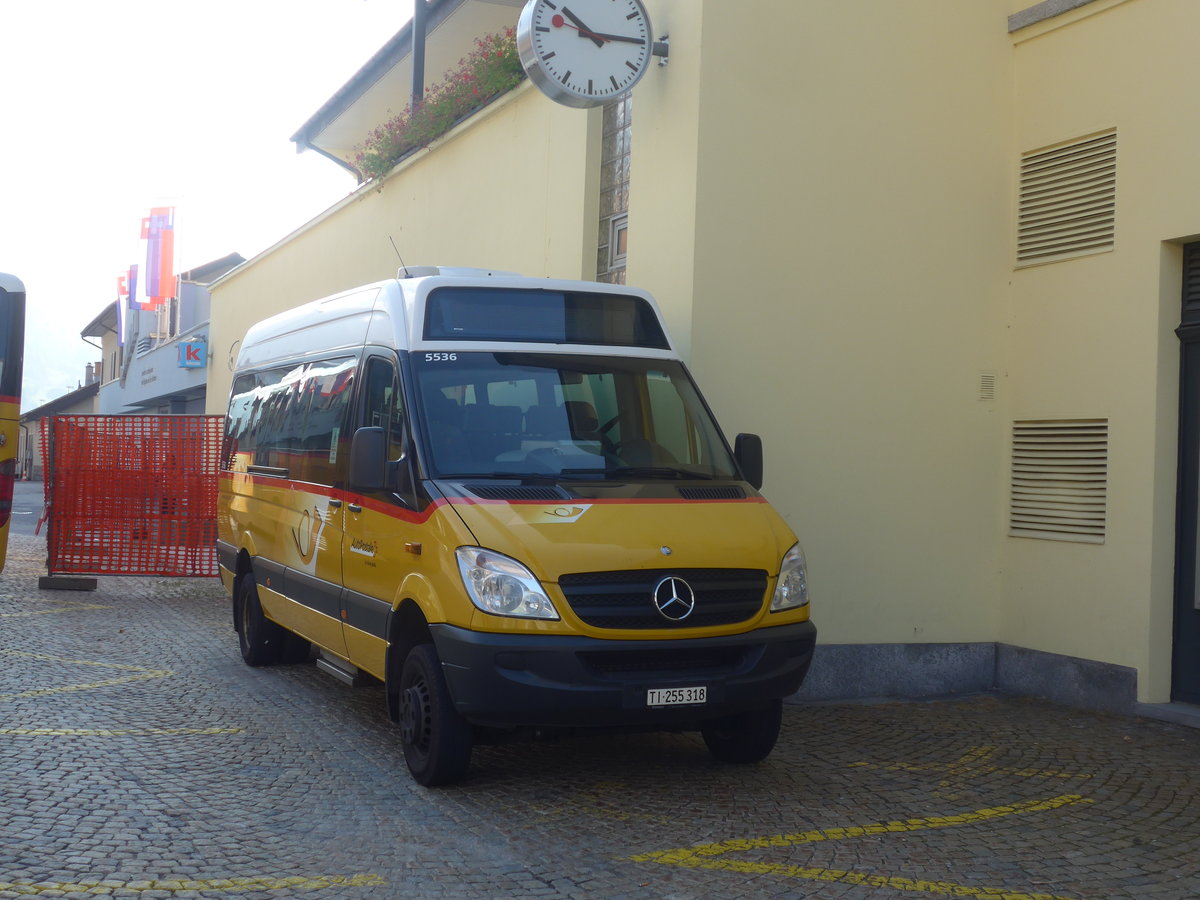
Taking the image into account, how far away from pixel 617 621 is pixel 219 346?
→ 2065 centimetres

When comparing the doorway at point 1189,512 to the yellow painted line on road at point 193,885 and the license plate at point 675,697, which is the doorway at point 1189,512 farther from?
the yellow painted line on road at point 193,885

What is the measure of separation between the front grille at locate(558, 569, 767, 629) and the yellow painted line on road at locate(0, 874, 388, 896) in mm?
1561

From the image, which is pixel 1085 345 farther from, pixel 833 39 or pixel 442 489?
pixel 442 489

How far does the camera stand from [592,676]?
5879 mm

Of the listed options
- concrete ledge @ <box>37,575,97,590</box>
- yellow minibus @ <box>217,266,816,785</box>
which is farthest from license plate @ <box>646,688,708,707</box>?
concrete ledge @ <box>37,575,97,590</box>

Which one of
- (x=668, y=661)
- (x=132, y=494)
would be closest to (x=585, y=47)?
(x=668, y=661)

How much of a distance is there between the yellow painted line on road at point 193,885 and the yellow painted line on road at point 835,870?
3.90 feet

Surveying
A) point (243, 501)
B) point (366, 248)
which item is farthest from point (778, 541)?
point (366, 248)

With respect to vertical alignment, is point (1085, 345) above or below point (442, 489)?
above

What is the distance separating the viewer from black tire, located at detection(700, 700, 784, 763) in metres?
6.79

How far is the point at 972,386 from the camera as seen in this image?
973cm

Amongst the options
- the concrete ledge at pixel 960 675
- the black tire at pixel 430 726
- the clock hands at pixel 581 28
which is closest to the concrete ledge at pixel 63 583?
the clock hands at pixel 581 28

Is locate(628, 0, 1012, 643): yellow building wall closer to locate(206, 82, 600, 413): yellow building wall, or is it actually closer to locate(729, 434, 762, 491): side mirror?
locate(206, 82, 600, 413): yellow building wall

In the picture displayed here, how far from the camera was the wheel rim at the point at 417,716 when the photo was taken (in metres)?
6.36
